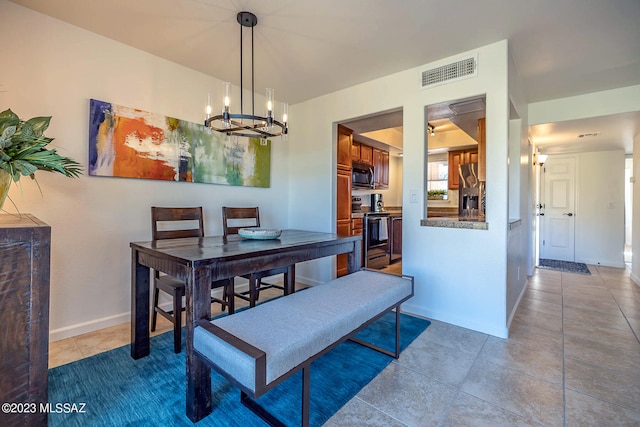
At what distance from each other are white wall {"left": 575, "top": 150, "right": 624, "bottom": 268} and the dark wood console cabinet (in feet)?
24.2

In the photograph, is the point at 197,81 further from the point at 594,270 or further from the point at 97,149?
the point at 594,270

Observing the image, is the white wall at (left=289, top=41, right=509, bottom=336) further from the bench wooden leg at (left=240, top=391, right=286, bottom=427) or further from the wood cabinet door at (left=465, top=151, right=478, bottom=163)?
the wood cabinet door at (left=465, top=151, right=478, bottom=163)

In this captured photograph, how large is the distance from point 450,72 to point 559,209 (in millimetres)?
4839

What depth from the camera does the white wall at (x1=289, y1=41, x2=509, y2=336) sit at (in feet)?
7.82

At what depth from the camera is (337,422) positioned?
1.41 meters

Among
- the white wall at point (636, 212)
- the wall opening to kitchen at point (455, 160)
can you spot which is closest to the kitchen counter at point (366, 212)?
the wall opening to kitchen at point (455, 160)

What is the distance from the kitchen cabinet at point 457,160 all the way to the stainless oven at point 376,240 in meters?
1.61

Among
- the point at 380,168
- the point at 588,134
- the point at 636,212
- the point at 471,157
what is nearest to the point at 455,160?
the point at 471,157

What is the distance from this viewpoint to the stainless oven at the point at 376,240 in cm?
462

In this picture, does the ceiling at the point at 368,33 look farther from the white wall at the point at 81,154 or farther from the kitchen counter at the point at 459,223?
the kitchen counter at the point at 459,223

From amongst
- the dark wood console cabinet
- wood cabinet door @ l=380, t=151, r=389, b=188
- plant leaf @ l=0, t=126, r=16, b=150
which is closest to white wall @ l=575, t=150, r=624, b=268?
wood cabinet door @ l=380, t=151, r=389, b=188

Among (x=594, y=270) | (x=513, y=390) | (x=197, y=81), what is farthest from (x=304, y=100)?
(x=594, y=270)

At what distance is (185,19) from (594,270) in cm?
668

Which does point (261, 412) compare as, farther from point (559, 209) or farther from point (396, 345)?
point (559, 209)
